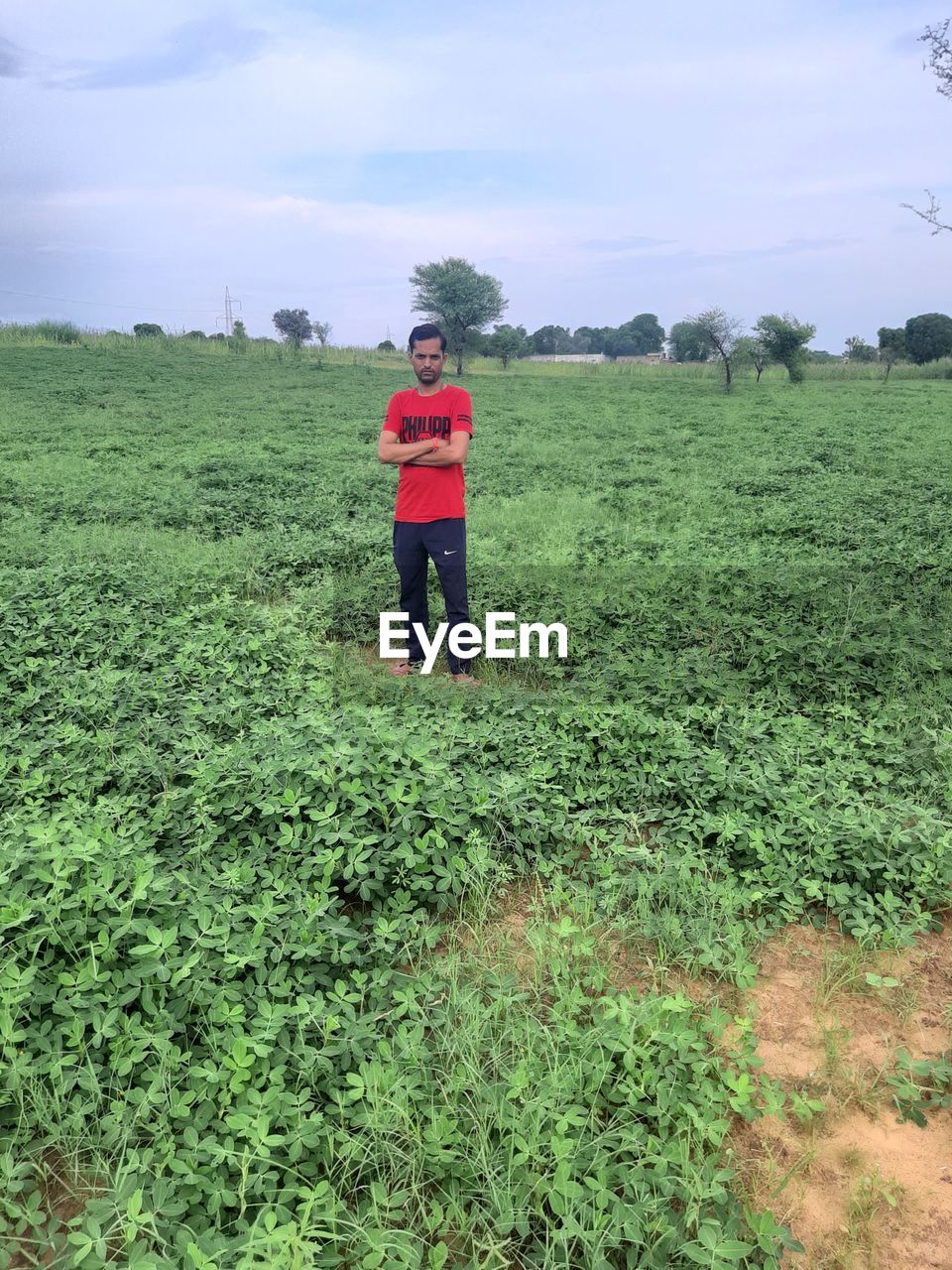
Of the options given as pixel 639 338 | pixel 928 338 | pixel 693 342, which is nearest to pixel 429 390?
pixel 693 342

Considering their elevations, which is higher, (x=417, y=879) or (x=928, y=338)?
(x=928, y=338)

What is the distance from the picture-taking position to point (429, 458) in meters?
5.03

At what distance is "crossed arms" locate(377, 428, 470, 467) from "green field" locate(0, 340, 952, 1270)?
1398 millimetres

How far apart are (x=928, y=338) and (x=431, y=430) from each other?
59398 mm

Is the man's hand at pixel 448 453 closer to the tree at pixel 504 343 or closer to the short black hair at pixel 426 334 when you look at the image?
the short black hair at pixel 426 334

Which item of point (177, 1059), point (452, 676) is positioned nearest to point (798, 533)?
point (452, 676)

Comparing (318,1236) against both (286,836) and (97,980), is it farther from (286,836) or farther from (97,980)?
(286,836)

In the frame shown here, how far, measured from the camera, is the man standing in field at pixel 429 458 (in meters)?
5.00

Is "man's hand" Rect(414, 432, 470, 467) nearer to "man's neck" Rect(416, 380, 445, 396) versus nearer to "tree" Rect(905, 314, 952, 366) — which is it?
"man's neck" Rect(416, 380, 445, 396)

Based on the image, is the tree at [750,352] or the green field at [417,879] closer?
the green field at [417,879]

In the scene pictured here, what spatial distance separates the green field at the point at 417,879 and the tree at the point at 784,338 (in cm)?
3345

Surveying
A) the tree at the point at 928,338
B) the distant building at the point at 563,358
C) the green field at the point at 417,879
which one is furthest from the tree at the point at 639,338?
the green field at the point at 417,879

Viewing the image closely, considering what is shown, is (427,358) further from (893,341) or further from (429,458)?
(893,341)

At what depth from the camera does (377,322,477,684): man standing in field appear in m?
5.00
